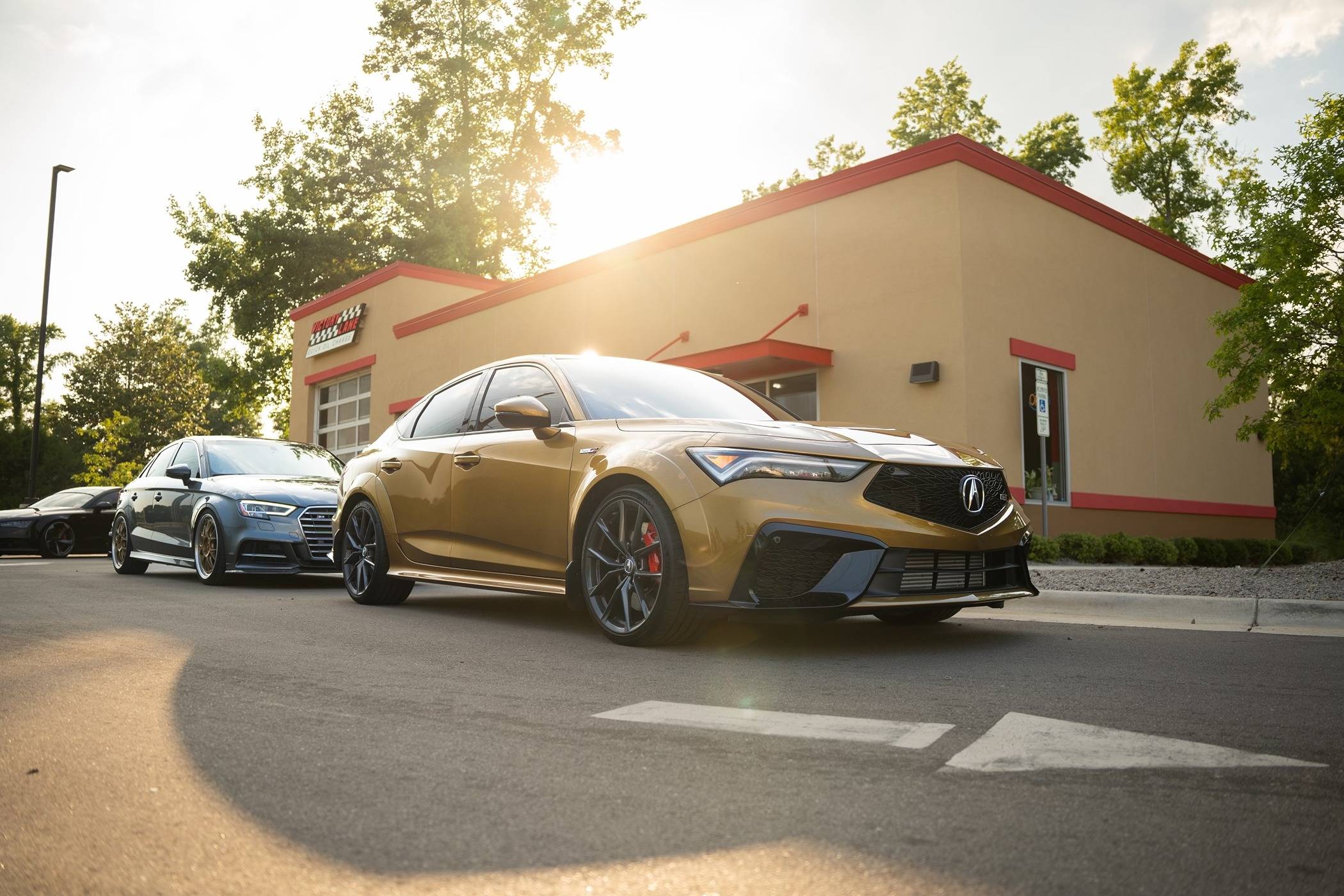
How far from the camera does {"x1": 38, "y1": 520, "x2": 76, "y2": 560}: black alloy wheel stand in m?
18.1

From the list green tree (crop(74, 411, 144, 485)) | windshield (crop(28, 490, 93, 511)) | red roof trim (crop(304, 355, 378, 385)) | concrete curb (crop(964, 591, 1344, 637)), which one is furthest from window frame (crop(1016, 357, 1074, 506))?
green tree (crop(74, 411, 144, 485))

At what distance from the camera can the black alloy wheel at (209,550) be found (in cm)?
969

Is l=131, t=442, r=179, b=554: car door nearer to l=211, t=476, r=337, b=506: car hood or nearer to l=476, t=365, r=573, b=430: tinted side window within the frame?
l=211, t=476, r=337, b=506: car hood

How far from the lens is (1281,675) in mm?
4414

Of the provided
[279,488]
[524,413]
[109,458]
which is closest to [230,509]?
[279,488]

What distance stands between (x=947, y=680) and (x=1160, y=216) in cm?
3316

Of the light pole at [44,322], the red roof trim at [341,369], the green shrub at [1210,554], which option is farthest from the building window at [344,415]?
the green shrub at [1210,554]

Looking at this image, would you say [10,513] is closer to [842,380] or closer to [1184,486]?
[842,380]

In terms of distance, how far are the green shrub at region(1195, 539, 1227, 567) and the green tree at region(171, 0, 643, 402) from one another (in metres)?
27.8

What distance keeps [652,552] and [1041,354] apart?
1067cm

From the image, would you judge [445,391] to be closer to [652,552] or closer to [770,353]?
[652,552]

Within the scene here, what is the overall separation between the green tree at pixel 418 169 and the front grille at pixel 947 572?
113ft

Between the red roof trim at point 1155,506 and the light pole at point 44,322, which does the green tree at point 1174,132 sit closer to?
the red roof trim at point 1155,506

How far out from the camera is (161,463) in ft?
39.0
